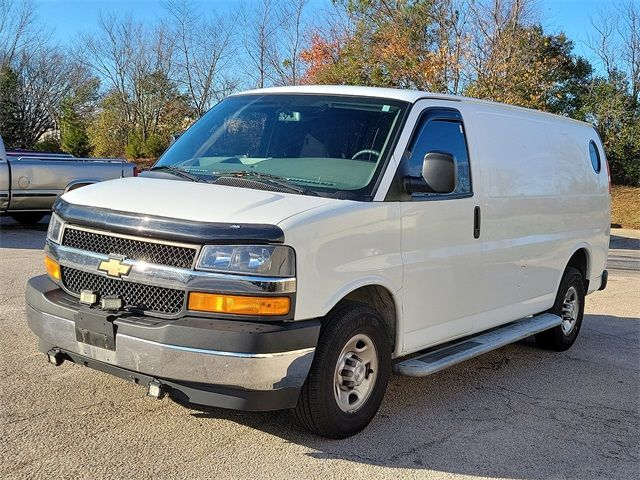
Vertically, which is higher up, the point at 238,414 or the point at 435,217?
the point at 435,217

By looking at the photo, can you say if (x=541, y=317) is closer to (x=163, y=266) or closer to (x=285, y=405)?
(x=285, y=405)

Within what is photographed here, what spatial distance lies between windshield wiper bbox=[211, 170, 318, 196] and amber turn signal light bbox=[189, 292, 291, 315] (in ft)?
2.76

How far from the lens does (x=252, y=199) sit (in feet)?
13.4

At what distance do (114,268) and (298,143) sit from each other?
1.57 meters

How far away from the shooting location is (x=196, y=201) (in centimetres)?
406

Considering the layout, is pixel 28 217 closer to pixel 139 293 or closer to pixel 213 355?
Answer: pixel 139 293

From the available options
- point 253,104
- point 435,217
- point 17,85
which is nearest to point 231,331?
point 435,217

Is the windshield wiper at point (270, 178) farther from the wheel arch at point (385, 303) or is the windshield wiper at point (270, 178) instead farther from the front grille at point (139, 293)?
the front grille at point (139, 293)

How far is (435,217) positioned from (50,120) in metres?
34.5

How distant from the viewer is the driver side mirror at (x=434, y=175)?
178 inches

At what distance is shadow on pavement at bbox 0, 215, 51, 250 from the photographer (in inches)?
458

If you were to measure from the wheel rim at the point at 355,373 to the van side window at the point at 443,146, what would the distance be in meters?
1.08

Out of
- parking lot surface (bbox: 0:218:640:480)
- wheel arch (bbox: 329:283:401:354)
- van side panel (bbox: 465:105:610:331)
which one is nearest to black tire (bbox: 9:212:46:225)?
parking lot surface (bbox: 0:218:640:480)

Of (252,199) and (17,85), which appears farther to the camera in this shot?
(17,85)
